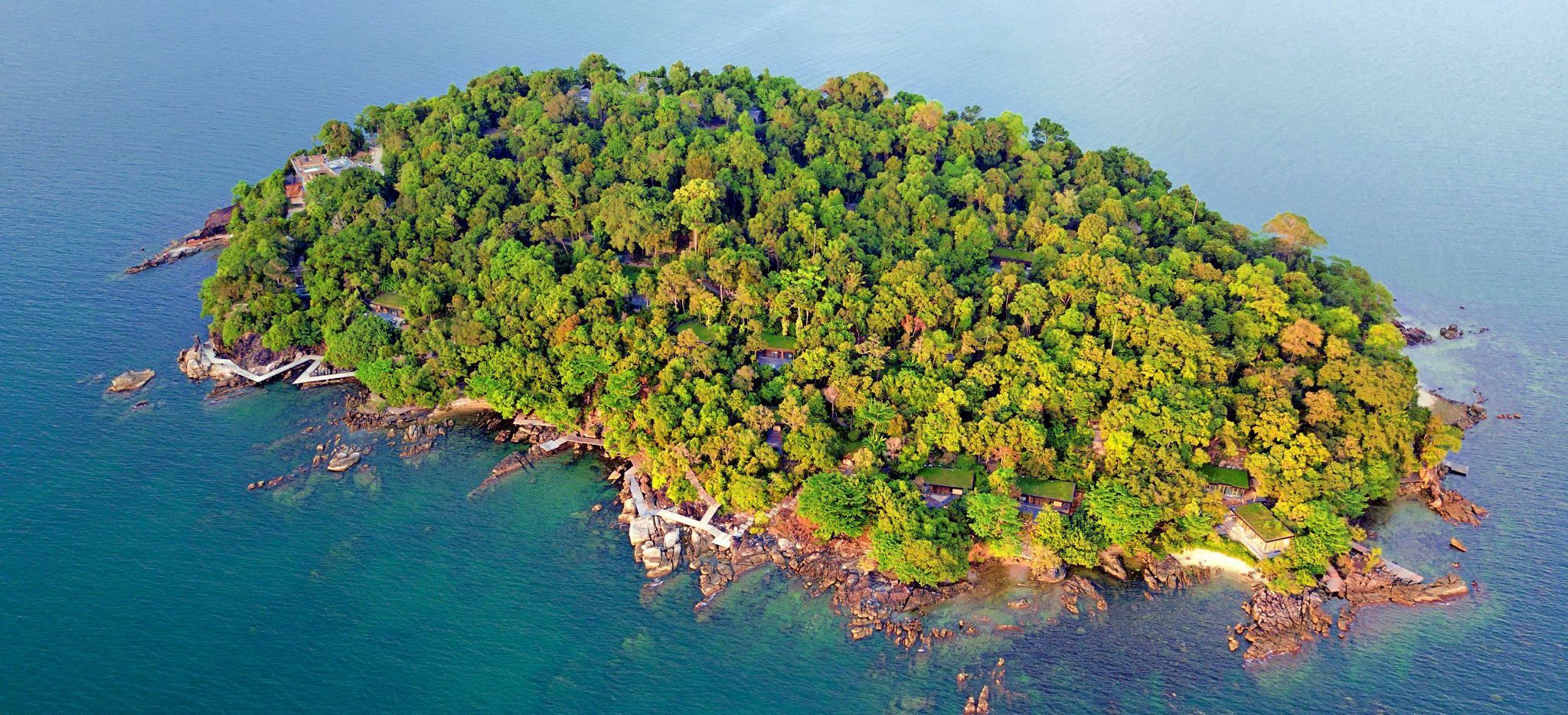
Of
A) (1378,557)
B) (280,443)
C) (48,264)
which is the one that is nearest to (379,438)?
(280,443)

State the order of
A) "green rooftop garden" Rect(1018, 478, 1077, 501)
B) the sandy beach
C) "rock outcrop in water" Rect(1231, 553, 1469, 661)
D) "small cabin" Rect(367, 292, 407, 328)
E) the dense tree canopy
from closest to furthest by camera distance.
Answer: "rock outcrop in water" Rect(1231, 553, 1469, 661)
the sandy beach
"green rooftop garden" Rect(1018, 478, 1077, 501)
the dense tree canopy
"small cabin" Rect(367, 292, 407, 328)

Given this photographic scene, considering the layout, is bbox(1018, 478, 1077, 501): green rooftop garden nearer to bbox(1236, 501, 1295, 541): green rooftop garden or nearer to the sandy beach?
the sandy beach

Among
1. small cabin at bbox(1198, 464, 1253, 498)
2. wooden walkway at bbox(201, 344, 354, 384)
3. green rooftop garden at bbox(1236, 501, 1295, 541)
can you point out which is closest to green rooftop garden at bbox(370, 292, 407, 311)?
wooden walkway at bbox(201, 344, 354, 384)

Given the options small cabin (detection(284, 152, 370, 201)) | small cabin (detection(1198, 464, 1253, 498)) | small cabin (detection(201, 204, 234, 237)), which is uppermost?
small cabin (detection(284, 152, 370, 201))

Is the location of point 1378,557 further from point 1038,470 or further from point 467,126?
point 467,126

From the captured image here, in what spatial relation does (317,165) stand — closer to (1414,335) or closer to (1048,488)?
(1048,488)

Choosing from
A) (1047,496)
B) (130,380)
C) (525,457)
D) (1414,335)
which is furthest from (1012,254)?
(130,380)

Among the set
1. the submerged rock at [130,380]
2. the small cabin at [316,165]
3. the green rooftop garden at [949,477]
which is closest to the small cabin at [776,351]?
the green rooftop garden at [949,477]
